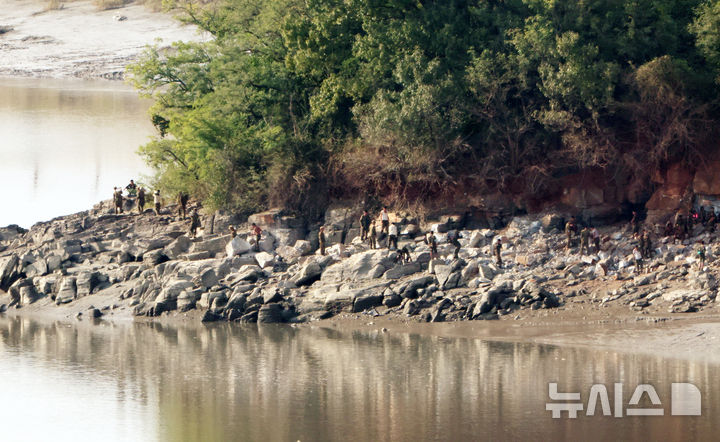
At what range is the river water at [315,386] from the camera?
30.2m

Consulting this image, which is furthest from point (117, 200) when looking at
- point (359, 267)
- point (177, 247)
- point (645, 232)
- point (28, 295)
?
point (645, 232)

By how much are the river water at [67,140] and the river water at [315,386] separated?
85.8 feet

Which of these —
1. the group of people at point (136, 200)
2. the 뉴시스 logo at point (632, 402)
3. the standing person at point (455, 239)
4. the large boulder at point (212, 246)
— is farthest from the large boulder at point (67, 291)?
the 뉴시스 logo at point (632, 402)

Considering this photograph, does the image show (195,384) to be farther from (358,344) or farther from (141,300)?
(141,300)

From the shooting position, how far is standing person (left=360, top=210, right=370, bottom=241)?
45.8 metres

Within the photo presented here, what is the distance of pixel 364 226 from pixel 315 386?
487 inches

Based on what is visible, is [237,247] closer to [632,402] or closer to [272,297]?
[272,297]

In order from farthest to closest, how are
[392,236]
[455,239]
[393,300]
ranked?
[392,236] → [455,239] → [393,300]

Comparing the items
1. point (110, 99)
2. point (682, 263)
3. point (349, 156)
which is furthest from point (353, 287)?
point (110, 99)

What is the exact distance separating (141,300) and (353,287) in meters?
8.36

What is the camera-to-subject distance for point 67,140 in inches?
3059

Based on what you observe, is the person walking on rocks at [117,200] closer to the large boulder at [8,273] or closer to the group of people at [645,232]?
the large boulder at [8,273]

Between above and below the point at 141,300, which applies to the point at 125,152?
above

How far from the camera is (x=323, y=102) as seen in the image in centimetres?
4875
